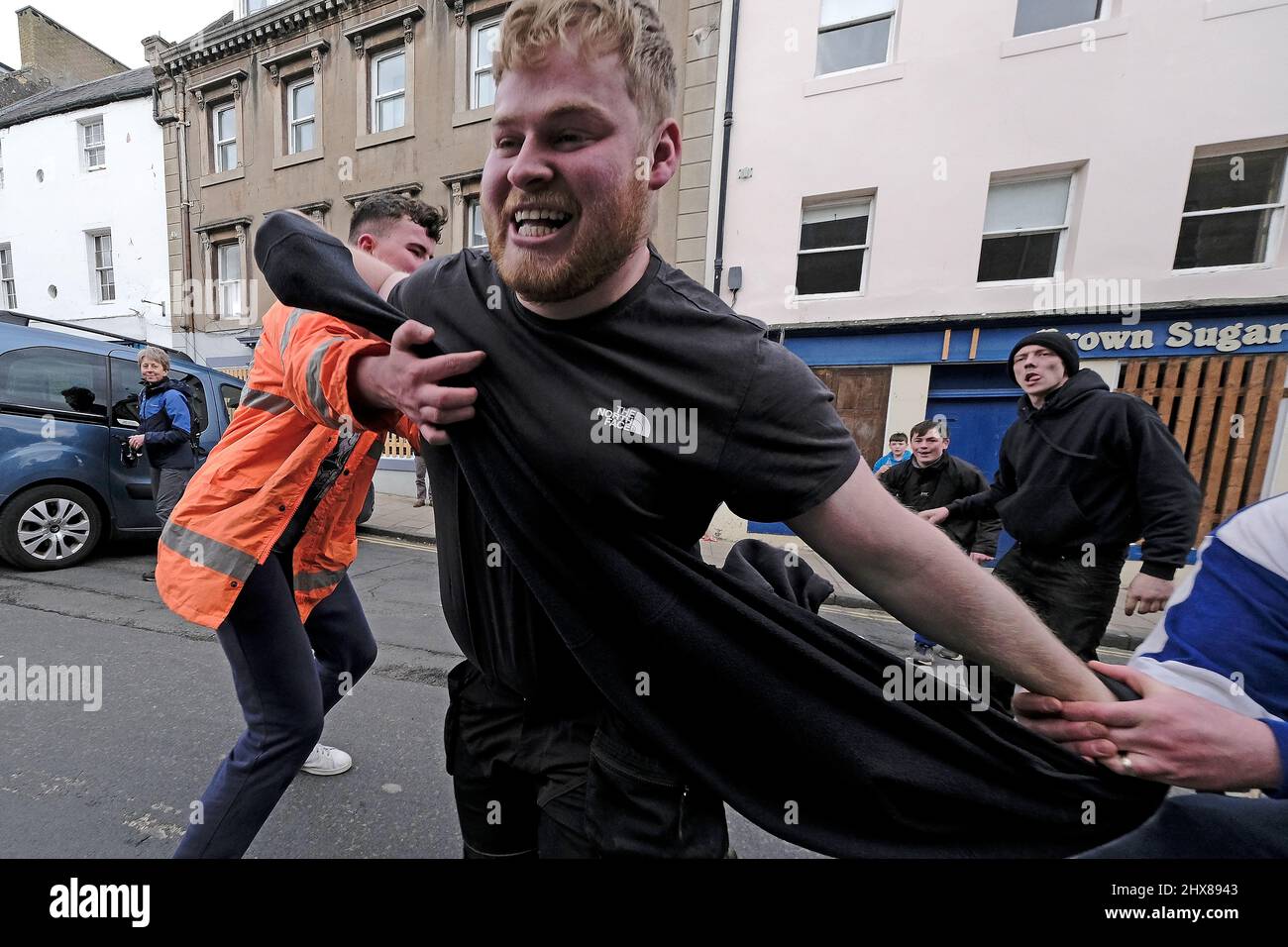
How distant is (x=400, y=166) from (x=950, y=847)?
12.9 metres

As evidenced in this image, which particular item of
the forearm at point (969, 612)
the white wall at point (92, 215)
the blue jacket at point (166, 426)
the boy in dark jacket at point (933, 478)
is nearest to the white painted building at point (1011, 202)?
the boy in dark jacket at point (933, 478)

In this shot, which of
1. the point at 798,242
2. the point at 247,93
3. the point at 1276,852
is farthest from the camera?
the point at 247,93

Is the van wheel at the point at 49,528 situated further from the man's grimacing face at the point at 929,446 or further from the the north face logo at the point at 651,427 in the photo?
the man's grimacing face at the point at 929,446

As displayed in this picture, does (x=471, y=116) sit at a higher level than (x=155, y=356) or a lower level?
higher

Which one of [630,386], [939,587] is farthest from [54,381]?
[939,587]

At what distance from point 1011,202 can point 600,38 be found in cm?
842

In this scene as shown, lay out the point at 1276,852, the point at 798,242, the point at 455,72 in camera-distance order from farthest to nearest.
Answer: the point at 455,72, the point at 798,242, the point at 1276,852

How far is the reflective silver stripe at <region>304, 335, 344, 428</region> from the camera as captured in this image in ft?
3.84

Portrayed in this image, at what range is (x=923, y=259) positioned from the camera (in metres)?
7.32

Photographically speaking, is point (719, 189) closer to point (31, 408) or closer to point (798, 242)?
point (798, 242)

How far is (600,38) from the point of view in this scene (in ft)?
2.98

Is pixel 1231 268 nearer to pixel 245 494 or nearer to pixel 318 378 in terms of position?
pixel 318 378

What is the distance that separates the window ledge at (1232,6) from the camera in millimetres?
6051
